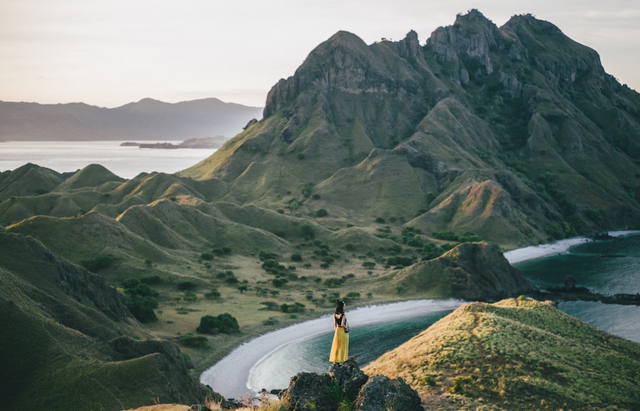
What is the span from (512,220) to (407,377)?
456 ft

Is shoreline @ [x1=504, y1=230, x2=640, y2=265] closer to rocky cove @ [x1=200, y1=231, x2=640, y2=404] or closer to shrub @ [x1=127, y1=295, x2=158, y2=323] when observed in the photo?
rocky cove @ [x1=200, y1=231, x2=640, y2=404]

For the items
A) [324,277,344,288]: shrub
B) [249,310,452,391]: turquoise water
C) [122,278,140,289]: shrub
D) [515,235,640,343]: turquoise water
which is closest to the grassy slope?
[249,310,452,391]: turquoise water

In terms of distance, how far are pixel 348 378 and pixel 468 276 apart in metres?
82.9

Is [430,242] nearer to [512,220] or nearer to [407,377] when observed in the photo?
[512,220]

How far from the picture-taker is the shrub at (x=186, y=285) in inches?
3576

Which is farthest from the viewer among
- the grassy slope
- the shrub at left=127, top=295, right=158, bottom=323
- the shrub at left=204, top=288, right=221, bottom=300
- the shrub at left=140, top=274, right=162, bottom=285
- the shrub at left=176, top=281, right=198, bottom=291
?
the shrub at left=176, top=281, right=198, bottom=291

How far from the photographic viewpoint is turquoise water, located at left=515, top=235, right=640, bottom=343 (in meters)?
89.5

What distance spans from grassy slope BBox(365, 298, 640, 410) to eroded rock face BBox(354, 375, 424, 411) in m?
8.83

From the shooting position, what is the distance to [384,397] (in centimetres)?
2541

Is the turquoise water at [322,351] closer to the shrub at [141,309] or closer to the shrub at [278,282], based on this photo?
the shrub at [141,309]

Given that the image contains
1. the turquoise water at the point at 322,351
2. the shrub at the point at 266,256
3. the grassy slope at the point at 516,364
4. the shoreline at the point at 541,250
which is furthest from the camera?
the shoreline at the point at 541,250

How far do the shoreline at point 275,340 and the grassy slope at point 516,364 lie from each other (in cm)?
1926

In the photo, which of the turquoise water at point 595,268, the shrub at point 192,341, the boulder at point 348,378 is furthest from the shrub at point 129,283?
the turquoise water at point 595,268

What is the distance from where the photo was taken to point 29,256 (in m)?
51.8
